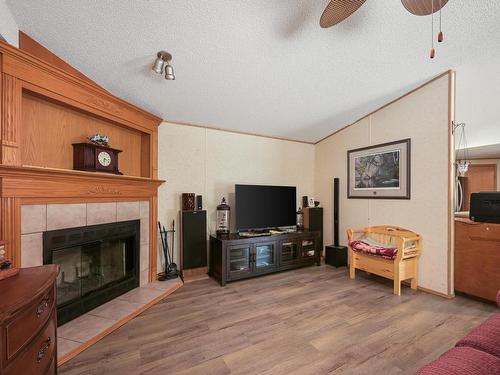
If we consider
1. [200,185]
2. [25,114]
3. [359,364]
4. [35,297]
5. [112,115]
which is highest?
[112,115]

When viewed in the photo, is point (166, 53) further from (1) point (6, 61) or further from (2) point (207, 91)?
(1) point (6, 61)

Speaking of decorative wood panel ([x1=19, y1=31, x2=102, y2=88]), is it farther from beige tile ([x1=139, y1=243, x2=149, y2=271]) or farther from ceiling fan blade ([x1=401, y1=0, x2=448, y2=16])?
ceiling fan blade ([x1=401, y1=0, x2=448, y2=16])

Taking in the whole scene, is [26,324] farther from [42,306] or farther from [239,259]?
[239,259]

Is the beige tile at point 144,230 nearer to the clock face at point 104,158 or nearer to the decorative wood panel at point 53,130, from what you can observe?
the clock face at point 104,158

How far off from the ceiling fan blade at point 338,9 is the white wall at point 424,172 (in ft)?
7.09

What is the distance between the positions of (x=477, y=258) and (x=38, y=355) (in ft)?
12.7

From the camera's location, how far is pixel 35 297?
108cm

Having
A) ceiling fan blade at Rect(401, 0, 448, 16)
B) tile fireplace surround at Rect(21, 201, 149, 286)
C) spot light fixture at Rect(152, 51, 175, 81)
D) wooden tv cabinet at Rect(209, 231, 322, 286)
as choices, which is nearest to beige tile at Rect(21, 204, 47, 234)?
tile fireplace surround at Rect(21, 201, 149, 286)

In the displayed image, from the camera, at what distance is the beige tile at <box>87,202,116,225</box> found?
7.66ft

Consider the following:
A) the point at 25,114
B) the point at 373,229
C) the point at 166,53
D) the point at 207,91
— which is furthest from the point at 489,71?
the point at 25,114

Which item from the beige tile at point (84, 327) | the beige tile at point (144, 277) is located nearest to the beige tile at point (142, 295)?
the beige tile at point (144, 277)

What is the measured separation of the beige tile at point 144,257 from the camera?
2930 mm

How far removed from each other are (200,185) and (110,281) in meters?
1.65

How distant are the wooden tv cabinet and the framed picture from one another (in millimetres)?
1094
